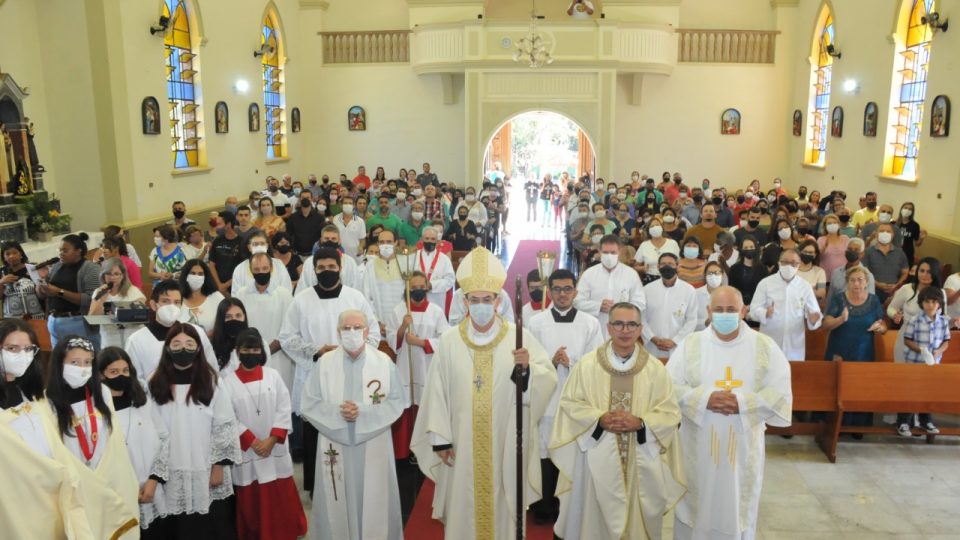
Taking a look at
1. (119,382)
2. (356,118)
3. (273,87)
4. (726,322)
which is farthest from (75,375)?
(356,118)

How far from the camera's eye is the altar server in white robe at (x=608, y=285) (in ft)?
24.5

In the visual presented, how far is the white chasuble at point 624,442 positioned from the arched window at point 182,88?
12769 millimetres

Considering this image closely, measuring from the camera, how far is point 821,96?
1950 cm

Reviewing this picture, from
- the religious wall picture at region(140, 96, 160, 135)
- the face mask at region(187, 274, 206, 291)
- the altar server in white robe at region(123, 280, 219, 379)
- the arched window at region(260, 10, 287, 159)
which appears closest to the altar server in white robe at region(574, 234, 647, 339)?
the face mask at region(187, 274, 206, 291)

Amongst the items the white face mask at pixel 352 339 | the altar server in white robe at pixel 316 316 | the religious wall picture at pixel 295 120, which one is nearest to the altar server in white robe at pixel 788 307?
the altar server in white robe at pixel 316 316

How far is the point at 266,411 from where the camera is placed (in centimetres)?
508

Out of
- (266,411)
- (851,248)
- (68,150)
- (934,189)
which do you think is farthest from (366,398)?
(934,189)

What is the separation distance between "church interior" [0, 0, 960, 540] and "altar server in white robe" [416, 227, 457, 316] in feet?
6.87

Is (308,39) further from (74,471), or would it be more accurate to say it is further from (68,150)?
(74,471)

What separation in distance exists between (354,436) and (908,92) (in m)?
13.9

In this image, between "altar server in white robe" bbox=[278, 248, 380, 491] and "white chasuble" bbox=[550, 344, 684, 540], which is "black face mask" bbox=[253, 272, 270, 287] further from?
"white chasuble" bbox=[550, 344, 684, 540]

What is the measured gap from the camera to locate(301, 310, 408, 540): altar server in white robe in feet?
16.3

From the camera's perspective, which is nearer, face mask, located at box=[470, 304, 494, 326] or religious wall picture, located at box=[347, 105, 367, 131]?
face mask, located at box=[470, 304, 494, 326]

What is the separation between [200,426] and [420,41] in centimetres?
1735
